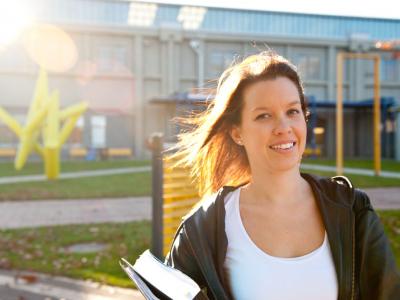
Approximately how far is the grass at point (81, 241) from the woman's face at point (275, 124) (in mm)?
3333

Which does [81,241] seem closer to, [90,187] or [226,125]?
[226,125]

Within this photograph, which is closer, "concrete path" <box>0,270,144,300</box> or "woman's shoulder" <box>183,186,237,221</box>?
"woman's shoulder" <box>183,186,237,221</box>

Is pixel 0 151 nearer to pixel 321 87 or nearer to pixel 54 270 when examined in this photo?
pixel 321 87

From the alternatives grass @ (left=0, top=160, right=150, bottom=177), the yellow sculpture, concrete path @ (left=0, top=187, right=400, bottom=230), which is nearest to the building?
grass @ (left=0, top=160, right=150, bottom=177)

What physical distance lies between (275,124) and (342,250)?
467mm

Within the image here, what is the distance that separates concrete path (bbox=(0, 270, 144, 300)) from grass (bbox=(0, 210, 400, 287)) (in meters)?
0.15

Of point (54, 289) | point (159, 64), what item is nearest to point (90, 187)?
point (54, 289)

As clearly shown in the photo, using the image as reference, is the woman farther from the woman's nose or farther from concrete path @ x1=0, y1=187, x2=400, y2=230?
concrete path @ x1=0, y1=187, x2=400, y2=230

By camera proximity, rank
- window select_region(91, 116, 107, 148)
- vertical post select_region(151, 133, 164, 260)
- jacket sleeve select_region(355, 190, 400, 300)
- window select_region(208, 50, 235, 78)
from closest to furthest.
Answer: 1. jacket sleeve select_region(355, 190, 400, 300)
2. vertical post select_region(151, 133, 164, 260)
3. window select_region(91, 116, 107, 148)
4. window select_region(208, 50, 235, 78)

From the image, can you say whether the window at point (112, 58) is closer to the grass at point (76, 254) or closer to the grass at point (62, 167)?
the grass at point (62, 167)

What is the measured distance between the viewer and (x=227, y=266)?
1.68m

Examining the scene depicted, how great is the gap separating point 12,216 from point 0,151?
21.2m

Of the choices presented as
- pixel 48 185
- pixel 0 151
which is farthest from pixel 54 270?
pixel 0 151

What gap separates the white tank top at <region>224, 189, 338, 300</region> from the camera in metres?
Result: 1.61
